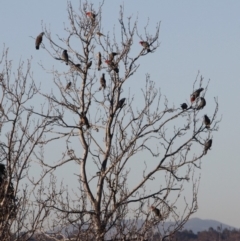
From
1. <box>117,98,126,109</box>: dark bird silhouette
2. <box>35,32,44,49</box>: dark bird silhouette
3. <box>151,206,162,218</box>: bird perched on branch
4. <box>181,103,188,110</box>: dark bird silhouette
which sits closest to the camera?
<box>151,206,162,218</box>: bird perched on branch

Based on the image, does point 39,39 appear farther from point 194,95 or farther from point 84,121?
point 194,95

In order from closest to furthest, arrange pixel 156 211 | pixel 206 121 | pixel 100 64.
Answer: pixel 156 211, pixel 206 121, pixel 100 64

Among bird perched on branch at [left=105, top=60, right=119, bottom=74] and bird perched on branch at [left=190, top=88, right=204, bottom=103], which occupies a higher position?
bird perched on branch at [left=105, top=60, right=119, bottom=74]

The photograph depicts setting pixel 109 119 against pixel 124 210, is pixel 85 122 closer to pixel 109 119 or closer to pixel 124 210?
pixel 109 119

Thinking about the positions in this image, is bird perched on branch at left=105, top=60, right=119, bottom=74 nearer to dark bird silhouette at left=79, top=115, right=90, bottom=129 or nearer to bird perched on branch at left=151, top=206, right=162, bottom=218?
dark bird silhouette at left=79, top=115, right=90, bottom=129

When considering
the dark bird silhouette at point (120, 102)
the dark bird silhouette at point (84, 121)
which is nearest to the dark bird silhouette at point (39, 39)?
the dark bird silhouette at point (84, 121)

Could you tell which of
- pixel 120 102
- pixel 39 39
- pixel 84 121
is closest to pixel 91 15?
pixel 39 39

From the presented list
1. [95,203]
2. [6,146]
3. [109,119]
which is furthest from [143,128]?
[6,146]

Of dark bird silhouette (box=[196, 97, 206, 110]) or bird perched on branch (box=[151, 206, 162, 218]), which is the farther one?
dark bird silhouette (box=[196, 97, 206, 110])

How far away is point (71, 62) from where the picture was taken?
806 inches

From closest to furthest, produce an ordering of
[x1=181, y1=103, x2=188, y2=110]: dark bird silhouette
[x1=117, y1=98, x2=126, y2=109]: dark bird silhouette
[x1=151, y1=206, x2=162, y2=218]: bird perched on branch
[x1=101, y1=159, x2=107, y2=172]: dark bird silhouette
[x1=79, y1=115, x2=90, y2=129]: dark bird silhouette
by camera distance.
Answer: [x1=151, y1=206, x2=162, y2=218]: bird perched on branch
[x1=101, y1=159, x2=107, y2=172]: dark bird silhouette
[x1=181, y1=103, x2=188, y2=110]: dark bird silhouette
[x1=117, y1=98, x2=126, y2=109]: dark bird silhouette
[x1=79, y1=115, x2=90, y2=129]: dark bird silhouette

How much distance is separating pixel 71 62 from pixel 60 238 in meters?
4.28

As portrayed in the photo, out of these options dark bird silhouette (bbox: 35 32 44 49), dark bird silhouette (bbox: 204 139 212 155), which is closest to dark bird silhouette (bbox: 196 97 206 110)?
dark bird silhouette (bbox: 204 139 212 155)

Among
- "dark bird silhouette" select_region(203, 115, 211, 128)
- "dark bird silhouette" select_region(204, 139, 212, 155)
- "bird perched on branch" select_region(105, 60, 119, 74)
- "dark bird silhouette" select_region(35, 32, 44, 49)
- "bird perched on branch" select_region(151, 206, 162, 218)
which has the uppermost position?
"dark bird silhouette" select_region(35, 32, 44, 49)
